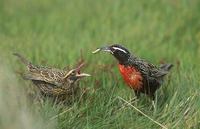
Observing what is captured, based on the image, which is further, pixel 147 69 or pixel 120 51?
pixel 147 69

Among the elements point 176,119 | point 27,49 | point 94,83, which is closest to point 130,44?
point 27,49

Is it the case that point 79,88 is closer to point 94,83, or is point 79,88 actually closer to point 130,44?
point 94,83

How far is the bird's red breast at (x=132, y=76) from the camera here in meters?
7.77

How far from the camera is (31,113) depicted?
676cm

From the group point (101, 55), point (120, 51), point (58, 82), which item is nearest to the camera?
point (58, 82)

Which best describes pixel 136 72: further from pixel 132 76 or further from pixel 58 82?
pixel 58 82

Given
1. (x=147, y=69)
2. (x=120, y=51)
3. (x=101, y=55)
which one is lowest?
(x=147, y=69)

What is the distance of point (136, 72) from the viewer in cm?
782

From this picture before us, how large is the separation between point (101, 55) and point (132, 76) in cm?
239

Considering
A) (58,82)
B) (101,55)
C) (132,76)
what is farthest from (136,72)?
(101,55)

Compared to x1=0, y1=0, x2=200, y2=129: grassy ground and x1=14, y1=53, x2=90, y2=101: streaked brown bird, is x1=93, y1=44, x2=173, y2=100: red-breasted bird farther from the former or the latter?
x1=14, y1=53, x2=90, y2=101: streaked brown bird

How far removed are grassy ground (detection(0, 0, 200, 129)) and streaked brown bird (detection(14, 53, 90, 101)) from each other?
20 cm

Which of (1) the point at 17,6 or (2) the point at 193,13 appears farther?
(1) the point at 17,6

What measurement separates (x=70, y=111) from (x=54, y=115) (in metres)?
0.22
